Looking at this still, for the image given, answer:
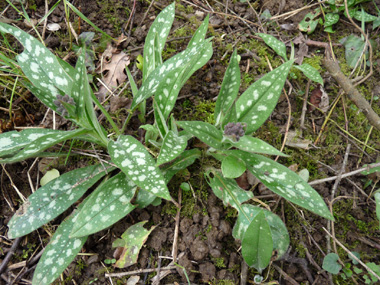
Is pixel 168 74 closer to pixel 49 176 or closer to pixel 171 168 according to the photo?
pixel 171 168

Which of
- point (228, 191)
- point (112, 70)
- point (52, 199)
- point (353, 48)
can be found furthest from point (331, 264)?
point (112, 70)

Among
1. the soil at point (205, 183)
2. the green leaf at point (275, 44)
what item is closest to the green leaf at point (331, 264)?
the soil at point (205, 183)

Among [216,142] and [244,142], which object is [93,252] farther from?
[244,142]

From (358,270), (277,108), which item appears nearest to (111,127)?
(277,108)

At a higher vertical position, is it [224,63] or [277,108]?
[224,63]

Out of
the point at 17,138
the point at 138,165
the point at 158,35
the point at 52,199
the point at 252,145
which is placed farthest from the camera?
the point at 158,35

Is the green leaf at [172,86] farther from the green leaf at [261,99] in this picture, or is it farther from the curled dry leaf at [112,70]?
the curled dry leaf at [112,70]
